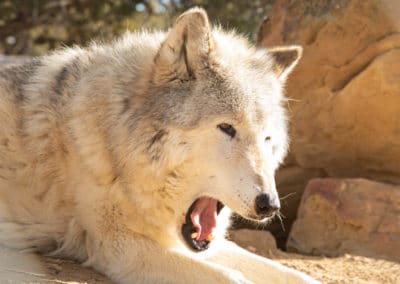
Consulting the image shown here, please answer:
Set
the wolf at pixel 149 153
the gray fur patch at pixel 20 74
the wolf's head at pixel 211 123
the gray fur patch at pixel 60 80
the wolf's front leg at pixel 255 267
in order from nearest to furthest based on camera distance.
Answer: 1. the wolf's head at pixel 211 123
2. the wolf at pixel 149 153
3. the wolf's front leg at pixel 255 267
4. the gray fur patch at pixel 60 80
5. the gray fur patch at pixel 20 74

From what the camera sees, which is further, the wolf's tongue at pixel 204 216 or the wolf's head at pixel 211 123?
the wolf's tongue at pixel 204 216

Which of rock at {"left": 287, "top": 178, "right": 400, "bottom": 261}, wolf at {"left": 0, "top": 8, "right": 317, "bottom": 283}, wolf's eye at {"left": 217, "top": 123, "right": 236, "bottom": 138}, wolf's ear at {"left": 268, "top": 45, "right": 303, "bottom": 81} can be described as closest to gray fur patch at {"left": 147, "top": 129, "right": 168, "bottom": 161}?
wolf at {"left": 0, "top": 8, "right": 317, "bottom": 283}

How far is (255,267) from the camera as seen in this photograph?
4.38 meters

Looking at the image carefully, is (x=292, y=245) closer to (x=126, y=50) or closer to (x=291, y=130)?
(x=291, y=130)

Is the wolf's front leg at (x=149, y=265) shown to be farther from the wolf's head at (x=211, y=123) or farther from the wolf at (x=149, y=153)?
the wolf's head at (x=211, y=123)

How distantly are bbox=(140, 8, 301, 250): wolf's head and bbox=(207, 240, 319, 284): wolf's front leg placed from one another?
0.50m

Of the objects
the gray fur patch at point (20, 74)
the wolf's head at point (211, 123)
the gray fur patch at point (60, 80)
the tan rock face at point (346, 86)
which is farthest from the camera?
the tan rock face at point (346, 86)

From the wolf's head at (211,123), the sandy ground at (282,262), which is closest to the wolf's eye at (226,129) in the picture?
the wolf's head at (211,123)

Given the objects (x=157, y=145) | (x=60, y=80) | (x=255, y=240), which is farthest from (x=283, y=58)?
(x=255, y=240)

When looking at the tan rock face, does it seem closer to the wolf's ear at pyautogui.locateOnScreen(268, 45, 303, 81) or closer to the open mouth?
the wolf's ear at pyautogui.locateOnScreen(268, 45, 303, 81)

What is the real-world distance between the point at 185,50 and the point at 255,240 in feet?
7.96

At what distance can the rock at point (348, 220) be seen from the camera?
18.6 ft

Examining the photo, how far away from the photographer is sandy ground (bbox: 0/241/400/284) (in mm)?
3738

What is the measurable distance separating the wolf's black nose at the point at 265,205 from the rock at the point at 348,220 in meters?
2.36
